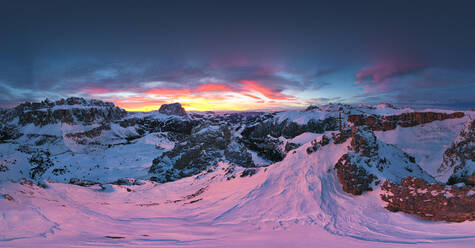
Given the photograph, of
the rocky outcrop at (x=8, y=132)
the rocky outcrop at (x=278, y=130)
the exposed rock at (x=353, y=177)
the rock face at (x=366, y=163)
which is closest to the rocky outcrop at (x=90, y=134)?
the rocky outcrop at (x=8, y=132)

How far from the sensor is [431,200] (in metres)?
8.64

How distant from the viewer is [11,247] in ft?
16.2

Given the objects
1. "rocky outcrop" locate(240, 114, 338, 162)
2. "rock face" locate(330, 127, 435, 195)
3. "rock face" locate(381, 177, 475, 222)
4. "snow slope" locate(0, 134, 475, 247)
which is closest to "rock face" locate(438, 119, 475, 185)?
"rock face" locate(330, 127, 435, 195)

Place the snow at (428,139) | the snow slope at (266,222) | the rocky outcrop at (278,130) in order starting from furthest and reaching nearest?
the rocky outcrop at (278,130) → the snow at (428,139) → the snow slope at (266,222)

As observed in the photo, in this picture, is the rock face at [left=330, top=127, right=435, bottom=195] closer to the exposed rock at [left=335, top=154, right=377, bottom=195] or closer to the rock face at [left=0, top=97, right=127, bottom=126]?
the exposed rock at [left=335, top=154, right=377, bottom=195]

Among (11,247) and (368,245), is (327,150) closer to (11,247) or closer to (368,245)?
(368,245)

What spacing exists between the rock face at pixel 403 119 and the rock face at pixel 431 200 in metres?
53.7

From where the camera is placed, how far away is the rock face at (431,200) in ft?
25.2

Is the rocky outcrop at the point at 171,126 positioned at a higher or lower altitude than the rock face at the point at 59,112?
lower

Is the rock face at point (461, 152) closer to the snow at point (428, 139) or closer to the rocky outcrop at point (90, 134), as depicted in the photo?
the snow at point (428, 139)

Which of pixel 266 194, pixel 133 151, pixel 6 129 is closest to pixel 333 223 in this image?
pixel 266 194

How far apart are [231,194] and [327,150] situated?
831cm

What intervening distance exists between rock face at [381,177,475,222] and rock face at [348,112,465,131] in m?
53.7

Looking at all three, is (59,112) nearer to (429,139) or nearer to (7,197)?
(7,197)
